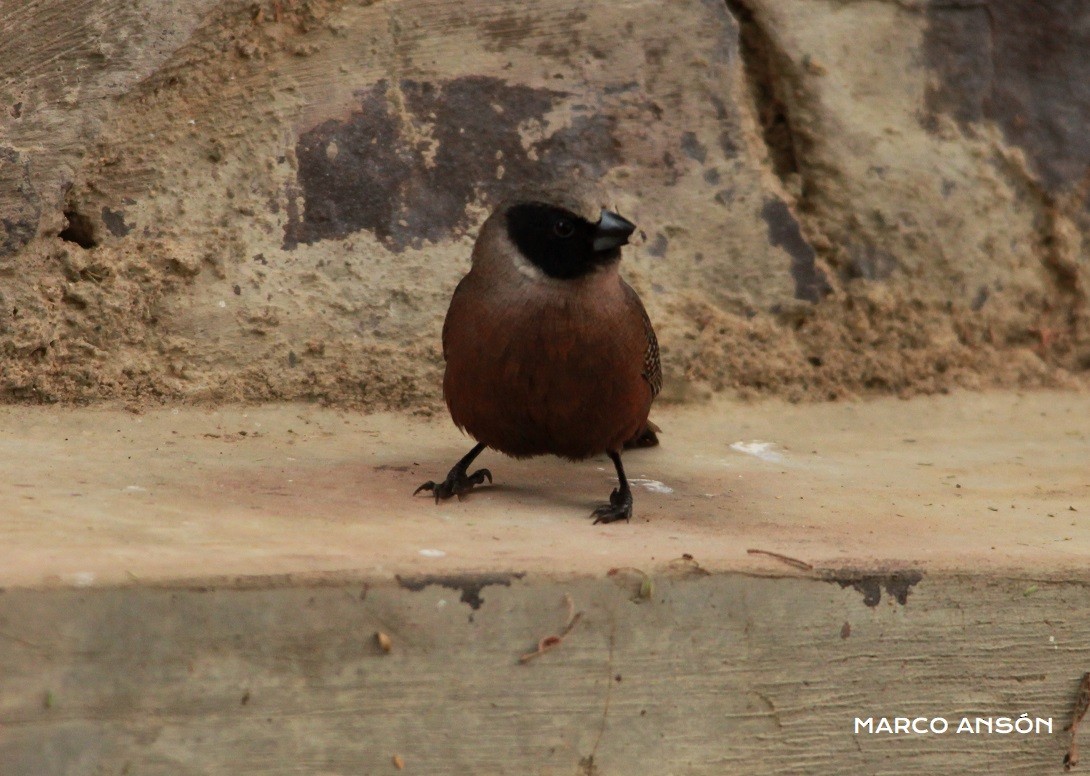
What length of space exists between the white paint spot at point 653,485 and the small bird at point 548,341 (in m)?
0.27

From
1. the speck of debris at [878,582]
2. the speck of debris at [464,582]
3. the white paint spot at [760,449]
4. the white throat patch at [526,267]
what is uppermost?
the white throat patch at [526,267]

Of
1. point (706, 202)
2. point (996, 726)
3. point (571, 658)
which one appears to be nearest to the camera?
point (571, 658)

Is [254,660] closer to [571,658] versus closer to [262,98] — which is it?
[571,658]

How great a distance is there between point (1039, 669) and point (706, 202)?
2426mm

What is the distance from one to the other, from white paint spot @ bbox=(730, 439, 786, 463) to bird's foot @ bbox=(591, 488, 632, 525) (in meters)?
0.91

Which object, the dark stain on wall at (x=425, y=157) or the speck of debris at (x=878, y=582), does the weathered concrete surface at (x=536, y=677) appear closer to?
the speck of debris at (x=878, y=582)

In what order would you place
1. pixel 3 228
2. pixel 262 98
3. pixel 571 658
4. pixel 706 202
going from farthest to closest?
pixel 706 202 < pixel 262 98 < pixel 3 228 < pixel 571 658

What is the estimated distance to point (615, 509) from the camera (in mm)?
3424

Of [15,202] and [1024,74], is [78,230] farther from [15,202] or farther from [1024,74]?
[1024,74]

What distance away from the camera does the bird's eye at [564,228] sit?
11.3ft

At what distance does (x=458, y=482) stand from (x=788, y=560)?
1.08 meters

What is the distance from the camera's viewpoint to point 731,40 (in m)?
4.92

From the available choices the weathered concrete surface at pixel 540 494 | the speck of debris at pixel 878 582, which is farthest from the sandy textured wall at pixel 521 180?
the speck of debris at pixel 878 582

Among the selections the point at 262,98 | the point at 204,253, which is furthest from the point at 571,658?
the point at 262,98
